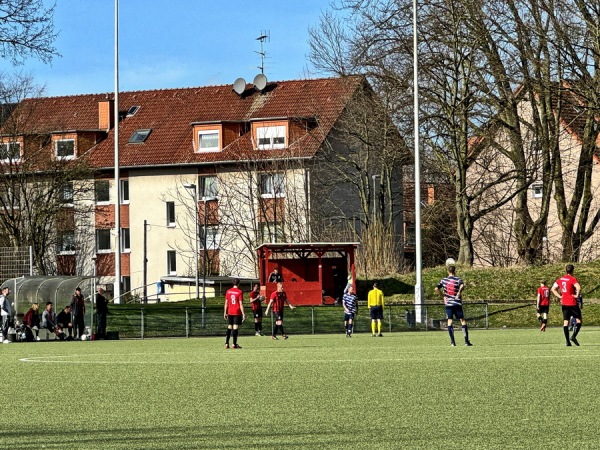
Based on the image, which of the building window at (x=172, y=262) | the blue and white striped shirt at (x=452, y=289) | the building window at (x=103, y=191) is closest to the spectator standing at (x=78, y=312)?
the blue and white striped shirt at (x=452, y=289)

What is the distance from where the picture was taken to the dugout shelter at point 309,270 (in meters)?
54.6

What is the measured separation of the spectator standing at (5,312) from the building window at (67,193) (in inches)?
1263

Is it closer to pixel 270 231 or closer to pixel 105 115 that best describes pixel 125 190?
pixel 105 115

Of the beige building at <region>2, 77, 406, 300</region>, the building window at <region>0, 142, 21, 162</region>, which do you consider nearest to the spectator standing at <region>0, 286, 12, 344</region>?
the beige building at <region>2, 77, 406, 300</region>

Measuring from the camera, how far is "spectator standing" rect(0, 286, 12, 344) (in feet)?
133

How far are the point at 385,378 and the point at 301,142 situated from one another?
54851mm

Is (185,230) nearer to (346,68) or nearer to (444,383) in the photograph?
(346,68)

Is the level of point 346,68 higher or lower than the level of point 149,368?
higher

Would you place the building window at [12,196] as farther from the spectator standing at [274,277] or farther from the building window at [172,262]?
the spectator standing at [274,277]

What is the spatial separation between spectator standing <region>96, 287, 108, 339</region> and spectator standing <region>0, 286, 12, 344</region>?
2.93 m

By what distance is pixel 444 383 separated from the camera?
1806 centimetres

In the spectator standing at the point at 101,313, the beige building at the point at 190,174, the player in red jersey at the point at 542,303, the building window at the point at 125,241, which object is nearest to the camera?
the spectator standing at the point at 101,313

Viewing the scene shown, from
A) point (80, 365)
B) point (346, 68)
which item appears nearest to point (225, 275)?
point (346, 68)

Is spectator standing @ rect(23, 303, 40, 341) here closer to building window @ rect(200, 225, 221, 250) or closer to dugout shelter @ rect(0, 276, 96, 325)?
dugout shelter @ rect(0, 276, 96, 325)
